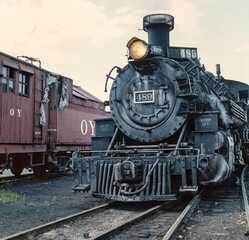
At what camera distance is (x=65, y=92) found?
11.1 m

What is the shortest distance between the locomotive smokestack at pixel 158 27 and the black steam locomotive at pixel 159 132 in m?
0.02

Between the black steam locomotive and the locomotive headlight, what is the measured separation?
0.06 ft

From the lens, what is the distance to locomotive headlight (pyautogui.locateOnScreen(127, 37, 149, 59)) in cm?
574

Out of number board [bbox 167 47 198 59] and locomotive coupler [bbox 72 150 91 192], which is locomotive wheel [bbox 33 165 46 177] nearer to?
locomotive coupler [bbox 72 150 91 192]

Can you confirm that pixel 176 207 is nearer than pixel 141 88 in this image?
Yes

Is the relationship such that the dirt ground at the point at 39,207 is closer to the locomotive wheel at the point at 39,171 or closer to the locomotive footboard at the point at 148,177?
the locomotive footboard at the point at 148,177

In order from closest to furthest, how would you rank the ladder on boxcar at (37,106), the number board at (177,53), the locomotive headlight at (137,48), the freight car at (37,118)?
the locomotive headlight at (137,48), the number board at (177,53), the freight car at (37,118), the ladder on boxcar at (37,106)

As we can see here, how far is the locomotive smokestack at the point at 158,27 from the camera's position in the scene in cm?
709

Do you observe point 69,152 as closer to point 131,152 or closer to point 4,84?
point 4,84

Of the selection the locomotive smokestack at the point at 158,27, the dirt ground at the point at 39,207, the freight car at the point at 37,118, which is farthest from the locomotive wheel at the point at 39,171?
the locomotive smokestack at the point at 158,27

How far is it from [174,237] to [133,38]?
12.0 feet

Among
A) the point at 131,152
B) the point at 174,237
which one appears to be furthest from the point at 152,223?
the point at 131,152

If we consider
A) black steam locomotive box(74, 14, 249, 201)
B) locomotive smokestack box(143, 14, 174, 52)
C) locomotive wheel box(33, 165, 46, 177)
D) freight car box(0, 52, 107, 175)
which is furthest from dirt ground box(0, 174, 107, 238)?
locomotive smokestack box(143, 14, 174, 52)

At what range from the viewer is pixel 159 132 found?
19.1 feet
